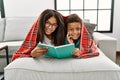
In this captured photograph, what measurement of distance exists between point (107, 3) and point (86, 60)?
238 cm

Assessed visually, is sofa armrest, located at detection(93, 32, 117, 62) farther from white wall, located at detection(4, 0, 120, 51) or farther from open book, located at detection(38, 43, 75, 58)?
white wall, located at detection(4, 0, 120, 51)

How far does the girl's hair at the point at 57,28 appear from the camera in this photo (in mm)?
1551

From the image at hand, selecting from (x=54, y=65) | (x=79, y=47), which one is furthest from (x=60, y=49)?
(x=79, y=47)

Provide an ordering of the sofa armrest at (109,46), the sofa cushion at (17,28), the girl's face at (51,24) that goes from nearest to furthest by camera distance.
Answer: the girl's face at (51,24), the sofa armrest at (109,46), the sofa cushion at (17,28)

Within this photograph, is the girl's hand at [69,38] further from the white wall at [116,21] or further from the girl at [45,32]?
the white wall at [116,21]

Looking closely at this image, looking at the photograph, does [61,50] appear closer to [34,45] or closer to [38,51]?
[38,51]

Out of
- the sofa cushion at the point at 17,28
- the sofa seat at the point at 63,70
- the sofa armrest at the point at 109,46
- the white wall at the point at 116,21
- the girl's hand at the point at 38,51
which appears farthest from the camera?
the white wall at the point at 116,21

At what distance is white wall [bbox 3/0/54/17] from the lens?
3.52m

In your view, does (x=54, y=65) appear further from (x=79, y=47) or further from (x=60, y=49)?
(x=79, y=47)

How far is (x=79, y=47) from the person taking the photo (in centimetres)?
161

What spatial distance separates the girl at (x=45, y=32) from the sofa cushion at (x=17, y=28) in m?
1.34

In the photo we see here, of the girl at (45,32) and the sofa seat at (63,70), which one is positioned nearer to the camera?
the sofa seat at (63,70)

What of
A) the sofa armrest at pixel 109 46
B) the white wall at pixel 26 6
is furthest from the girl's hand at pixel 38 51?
the white wall at pixel 26 6

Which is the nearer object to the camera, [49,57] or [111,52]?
[49,57]
